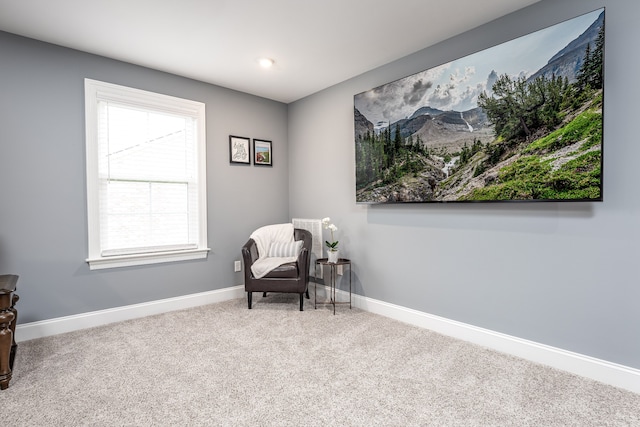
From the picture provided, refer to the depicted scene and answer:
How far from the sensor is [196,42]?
2.76 meters

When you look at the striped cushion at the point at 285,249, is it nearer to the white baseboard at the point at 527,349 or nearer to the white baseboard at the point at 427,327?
the white baseboard at the point at 427,327

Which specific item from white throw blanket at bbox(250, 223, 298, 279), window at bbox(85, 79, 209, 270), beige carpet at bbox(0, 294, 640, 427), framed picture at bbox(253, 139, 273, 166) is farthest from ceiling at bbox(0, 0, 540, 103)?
beige carpet at bbox(0, 294, 640, 427)

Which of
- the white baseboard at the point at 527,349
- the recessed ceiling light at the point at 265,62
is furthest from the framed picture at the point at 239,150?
the white baseboard at the point at 527,349

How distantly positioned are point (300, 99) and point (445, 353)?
3.34m

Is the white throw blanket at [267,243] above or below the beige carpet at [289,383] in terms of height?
above

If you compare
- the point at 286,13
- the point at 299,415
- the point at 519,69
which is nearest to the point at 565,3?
the point at 519,69

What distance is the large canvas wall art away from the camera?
2.00 meters

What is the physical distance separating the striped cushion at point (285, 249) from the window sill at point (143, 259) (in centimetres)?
73

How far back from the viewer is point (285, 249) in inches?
147

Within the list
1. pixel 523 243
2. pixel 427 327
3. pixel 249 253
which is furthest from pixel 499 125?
pixel 249 253

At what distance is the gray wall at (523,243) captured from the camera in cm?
195

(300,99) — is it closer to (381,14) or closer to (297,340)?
(381,14)

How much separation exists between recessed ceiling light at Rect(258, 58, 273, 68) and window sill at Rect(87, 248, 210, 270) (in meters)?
2.06

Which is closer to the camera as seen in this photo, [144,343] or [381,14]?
[381,14]
